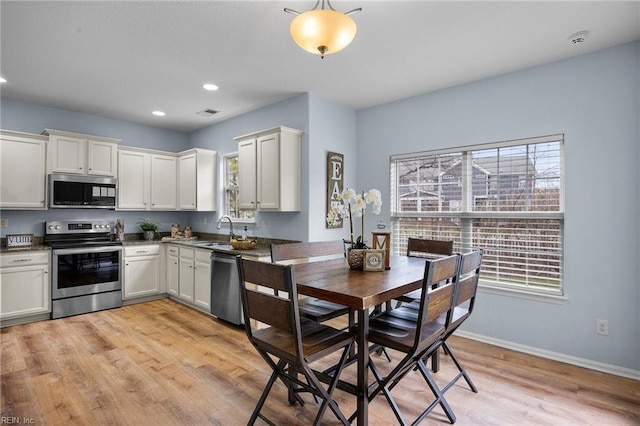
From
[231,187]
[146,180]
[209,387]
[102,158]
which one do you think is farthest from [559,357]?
[102,158]

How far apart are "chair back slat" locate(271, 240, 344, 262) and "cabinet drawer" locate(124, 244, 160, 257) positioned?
295 cm

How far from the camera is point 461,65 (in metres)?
3.08

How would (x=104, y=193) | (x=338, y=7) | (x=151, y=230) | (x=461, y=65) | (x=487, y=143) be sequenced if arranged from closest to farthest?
(x=338, y=7)
(x=461, y=65)
(x=487, y=143)
(x=104, y=193)
(x=151, y=230)

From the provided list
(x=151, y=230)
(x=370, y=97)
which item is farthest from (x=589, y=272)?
(x=151, y=230)

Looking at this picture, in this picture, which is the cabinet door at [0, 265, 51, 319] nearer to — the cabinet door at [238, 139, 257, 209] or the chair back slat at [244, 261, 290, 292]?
the cabinet door at [238, 139, 257, 209]

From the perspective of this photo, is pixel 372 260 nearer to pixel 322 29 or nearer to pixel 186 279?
pixel 322 29

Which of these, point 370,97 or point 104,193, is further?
point 104,193

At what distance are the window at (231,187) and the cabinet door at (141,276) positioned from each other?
1.23 meters

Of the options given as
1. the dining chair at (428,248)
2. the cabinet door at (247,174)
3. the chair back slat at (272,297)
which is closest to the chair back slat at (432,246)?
the dining chair at (428,248)

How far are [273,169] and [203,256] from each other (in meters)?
1.42

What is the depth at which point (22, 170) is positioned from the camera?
13.0 feet

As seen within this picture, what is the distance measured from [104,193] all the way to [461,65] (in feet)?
15.0

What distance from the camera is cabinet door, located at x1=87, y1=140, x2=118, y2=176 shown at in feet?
14.5

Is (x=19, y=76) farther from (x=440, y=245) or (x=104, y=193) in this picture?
(x=440, y=245)
